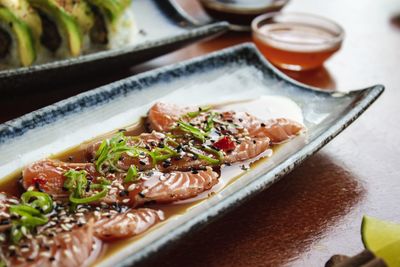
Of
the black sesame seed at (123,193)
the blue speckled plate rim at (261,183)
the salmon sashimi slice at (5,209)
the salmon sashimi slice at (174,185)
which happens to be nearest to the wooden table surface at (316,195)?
the blue speckled plate rim at (261,183)

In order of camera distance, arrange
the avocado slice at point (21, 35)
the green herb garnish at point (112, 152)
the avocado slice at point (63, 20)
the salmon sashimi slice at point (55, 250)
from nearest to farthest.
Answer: the salmon sashimi slice at point (55, 250)
the green herb garnish at point (112, 152)
the avocado slice at point (21, 35)
the avocado slice at point (63, 20)

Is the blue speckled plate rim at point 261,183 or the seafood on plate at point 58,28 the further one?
the seafood on plate at point 58,28

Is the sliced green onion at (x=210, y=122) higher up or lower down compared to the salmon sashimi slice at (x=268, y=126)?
higher up

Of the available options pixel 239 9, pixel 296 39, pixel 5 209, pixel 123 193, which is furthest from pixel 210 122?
pixel 239 9

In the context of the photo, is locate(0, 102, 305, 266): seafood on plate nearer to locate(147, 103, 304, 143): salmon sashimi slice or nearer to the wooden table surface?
locate(147, 103, 304, 143): salmon sashimi slice

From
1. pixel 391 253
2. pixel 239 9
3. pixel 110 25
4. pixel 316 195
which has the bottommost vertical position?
pixel 316 195

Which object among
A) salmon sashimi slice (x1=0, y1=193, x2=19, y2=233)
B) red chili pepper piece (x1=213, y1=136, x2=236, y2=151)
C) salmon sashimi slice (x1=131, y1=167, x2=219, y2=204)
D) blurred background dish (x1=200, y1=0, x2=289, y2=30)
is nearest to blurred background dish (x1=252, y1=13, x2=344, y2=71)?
blurred background dish (x1=200, y1=0, x2=289, y2=30)

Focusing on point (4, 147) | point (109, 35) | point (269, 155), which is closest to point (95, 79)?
point (109, 35)

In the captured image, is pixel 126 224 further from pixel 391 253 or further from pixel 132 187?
pixel 391 253

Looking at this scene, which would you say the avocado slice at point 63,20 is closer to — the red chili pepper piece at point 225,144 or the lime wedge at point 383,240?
the red chili pepper piece at point 225,144
